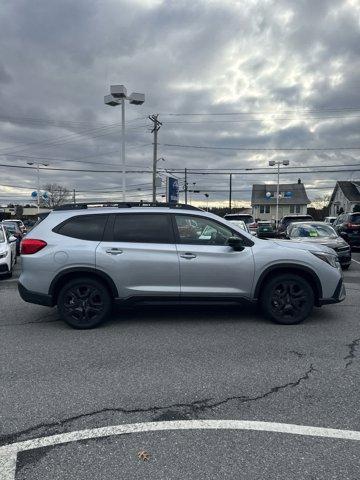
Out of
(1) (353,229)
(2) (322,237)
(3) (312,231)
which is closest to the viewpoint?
(2) (322,237)

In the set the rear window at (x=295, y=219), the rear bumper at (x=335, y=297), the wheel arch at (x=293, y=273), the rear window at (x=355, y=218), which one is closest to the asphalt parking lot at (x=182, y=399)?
the rear bumper at (x=335, y=297)

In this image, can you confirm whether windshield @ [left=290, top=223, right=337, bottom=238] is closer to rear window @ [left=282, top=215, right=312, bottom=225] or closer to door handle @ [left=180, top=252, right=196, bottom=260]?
rear window @ [left=282, top=215, right=312, bottom=225]

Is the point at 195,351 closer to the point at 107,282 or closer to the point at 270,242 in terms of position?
the point at 107,282

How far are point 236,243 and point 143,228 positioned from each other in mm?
1405

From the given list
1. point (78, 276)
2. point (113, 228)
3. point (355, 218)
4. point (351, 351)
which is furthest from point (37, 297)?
point (355, 218)

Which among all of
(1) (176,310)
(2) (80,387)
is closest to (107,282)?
(1) (176,310)

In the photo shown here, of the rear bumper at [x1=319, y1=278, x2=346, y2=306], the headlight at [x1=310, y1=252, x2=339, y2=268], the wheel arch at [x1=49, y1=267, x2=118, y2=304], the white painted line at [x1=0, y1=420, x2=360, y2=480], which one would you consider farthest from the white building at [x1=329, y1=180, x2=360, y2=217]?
the white painted line at [x1=0, y1=420, x2=360, y2=480]

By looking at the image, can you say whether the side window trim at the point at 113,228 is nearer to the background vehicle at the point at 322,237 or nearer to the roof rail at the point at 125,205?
the roof rail at the point at 125,205

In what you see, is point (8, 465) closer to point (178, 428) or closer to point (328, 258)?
point (178, 428)

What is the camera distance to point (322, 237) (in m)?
13.0

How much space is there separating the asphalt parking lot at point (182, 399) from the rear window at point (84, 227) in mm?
1385

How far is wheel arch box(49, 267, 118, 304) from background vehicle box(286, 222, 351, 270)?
7531 mm

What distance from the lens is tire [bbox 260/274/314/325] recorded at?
609 centimetres

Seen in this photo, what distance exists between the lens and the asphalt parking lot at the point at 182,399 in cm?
276
